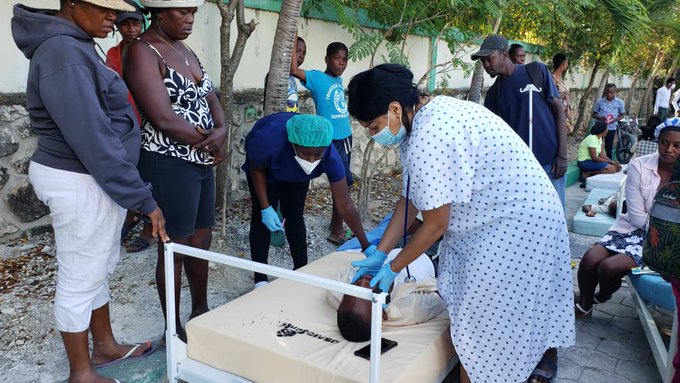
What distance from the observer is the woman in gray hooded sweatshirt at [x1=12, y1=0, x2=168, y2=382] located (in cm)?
207

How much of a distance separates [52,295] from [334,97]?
2.66 metres

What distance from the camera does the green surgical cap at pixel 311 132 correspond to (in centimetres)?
302

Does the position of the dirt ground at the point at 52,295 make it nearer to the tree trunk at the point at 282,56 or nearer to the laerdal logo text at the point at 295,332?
the laerdal logo text at the point at 295,332

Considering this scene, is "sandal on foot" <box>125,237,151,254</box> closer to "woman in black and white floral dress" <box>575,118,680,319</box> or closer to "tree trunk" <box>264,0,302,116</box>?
"tree trunk" <box>264,0,302,116</box>

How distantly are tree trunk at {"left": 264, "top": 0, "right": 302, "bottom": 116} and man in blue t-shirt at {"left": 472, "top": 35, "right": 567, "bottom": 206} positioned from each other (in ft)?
4.79

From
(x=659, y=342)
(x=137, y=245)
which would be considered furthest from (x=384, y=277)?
(x=137, y=245)

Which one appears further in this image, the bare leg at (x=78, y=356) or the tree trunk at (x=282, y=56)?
the tree trunk at (x=282, y=56)

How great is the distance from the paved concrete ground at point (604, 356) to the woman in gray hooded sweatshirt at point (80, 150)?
28 cm

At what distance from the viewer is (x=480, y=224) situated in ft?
7.49

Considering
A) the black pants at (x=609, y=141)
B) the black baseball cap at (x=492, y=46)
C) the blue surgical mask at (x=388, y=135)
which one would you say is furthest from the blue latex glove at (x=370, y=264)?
the black pants at (x=609, y=141)

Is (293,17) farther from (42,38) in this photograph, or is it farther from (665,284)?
(665,284)

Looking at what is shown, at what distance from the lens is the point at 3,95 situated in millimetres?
3840

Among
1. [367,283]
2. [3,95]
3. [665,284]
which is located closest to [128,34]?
[3,95]

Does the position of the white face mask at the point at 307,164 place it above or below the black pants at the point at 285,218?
above
